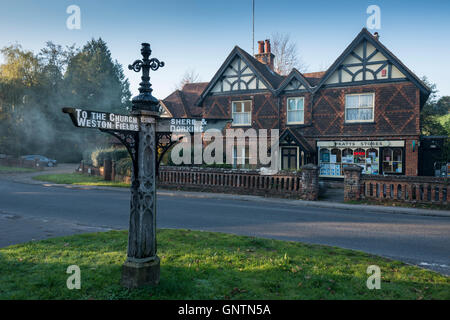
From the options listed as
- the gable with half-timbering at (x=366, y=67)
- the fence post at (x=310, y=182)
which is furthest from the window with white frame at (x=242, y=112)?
the fence post at (x=310, y=182)

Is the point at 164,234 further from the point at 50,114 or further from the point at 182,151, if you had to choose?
the point at 50,114

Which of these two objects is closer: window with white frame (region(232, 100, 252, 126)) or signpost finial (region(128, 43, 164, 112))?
signpost finial (region(128, 43, 164, 112))

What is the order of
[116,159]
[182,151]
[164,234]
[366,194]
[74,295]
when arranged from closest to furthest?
1. [74,295]
2. [164,234]
3. [366,194]
4. [182,151]
5. [116,159]

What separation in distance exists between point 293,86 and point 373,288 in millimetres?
20155

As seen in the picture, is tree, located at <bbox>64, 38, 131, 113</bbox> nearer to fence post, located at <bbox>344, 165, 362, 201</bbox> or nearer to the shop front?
the shop front

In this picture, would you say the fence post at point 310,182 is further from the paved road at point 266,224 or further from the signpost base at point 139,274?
the signpost base at point 139,274

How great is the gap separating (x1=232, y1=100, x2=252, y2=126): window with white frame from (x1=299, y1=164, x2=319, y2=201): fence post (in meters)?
9.76

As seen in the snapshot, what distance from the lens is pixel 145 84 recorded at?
199 inches

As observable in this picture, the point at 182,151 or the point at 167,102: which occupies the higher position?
the point at 167,102

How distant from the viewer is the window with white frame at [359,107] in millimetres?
20825

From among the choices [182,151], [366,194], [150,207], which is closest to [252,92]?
[182,151]

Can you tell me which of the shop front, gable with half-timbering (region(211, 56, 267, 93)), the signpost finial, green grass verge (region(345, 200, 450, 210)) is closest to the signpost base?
the signpost finial

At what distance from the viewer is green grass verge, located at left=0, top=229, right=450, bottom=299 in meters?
4.38

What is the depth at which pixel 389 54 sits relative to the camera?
19.6m
